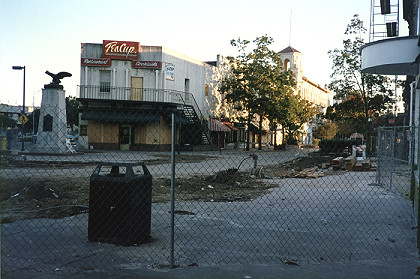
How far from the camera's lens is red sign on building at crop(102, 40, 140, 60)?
36125 millimetres

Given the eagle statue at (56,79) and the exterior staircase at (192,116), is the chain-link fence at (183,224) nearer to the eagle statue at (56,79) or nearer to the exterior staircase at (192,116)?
the eagle statue at (56,79)

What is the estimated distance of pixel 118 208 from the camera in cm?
546

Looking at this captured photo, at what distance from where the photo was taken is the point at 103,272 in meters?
4.50

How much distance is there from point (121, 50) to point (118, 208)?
1296 inches

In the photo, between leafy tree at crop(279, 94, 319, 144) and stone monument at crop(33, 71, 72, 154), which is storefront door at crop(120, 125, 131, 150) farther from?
leafy tree at crop(279, 94, 319, 144)

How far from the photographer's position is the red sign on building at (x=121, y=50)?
3612cm

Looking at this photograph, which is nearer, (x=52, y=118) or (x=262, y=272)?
(x=262, y=272)

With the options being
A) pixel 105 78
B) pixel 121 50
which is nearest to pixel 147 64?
pixel 121 50

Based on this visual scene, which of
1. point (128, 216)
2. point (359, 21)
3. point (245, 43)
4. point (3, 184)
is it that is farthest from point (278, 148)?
point (128, 216)

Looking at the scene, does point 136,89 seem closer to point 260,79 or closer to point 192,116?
point 192,116

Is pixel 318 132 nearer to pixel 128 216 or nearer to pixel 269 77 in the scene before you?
pixel 269 77

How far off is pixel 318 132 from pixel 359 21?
44.3 metres

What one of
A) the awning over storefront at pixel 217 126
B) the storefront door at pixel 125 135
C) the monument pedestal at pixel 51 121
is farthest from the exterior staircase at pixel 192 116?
the monument pedestal at pixel 51 121

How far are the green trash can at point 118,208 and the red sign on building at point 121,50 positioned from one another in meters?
32.4
